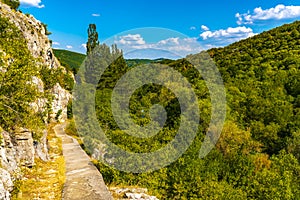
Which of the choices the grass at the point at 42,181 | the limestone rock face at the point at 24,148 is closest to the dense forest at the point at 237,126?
the grass at the point at 42,181

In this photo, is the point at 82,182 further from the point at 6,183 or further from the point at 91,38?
the point at 91,38

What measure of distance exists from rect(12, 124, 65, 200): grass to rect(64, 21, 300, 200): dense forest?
2.45m

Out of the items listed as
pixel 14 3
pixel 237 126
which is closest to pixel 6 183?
pixel 14 3

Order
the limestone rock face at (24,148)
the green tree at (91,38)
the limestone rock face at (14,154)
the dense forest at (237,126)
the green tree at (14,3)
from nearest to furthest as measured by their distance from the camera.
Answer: the limestone rock face at (14,154) < the limestone rock face at (24,148) < the dense forest at (237,126) < the green tree at (14,3) < the green tree at (91,38)

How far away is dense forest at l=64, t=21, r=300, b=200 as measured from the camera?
633 inches

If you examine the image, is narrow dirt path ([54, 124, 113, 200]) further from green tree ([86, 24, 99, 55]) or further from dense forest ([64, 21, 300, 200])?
green tree ([86, 24, 99, 55])

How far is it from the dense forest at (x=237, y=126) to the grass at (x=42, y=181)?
2445 millimetres

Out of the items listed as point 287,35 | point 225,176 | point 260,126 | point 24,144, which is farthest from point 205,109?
point 287,35

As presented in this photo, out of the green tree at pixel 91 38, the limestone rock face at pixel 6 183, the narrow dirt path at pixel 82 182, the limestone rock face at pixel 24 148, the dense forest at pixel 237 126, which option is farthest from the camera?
the green tree at pixel 91 38

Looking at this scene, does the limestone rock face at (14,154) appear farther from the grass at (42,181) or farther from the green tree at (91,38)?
the green tree at (91,38)

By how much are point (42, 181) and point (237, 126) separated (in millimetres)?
31744

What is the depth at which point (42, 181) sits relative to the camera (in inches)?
447

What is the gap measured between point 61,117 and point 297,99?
4100 cm

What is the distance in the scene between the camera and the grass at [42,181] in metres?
9.63
